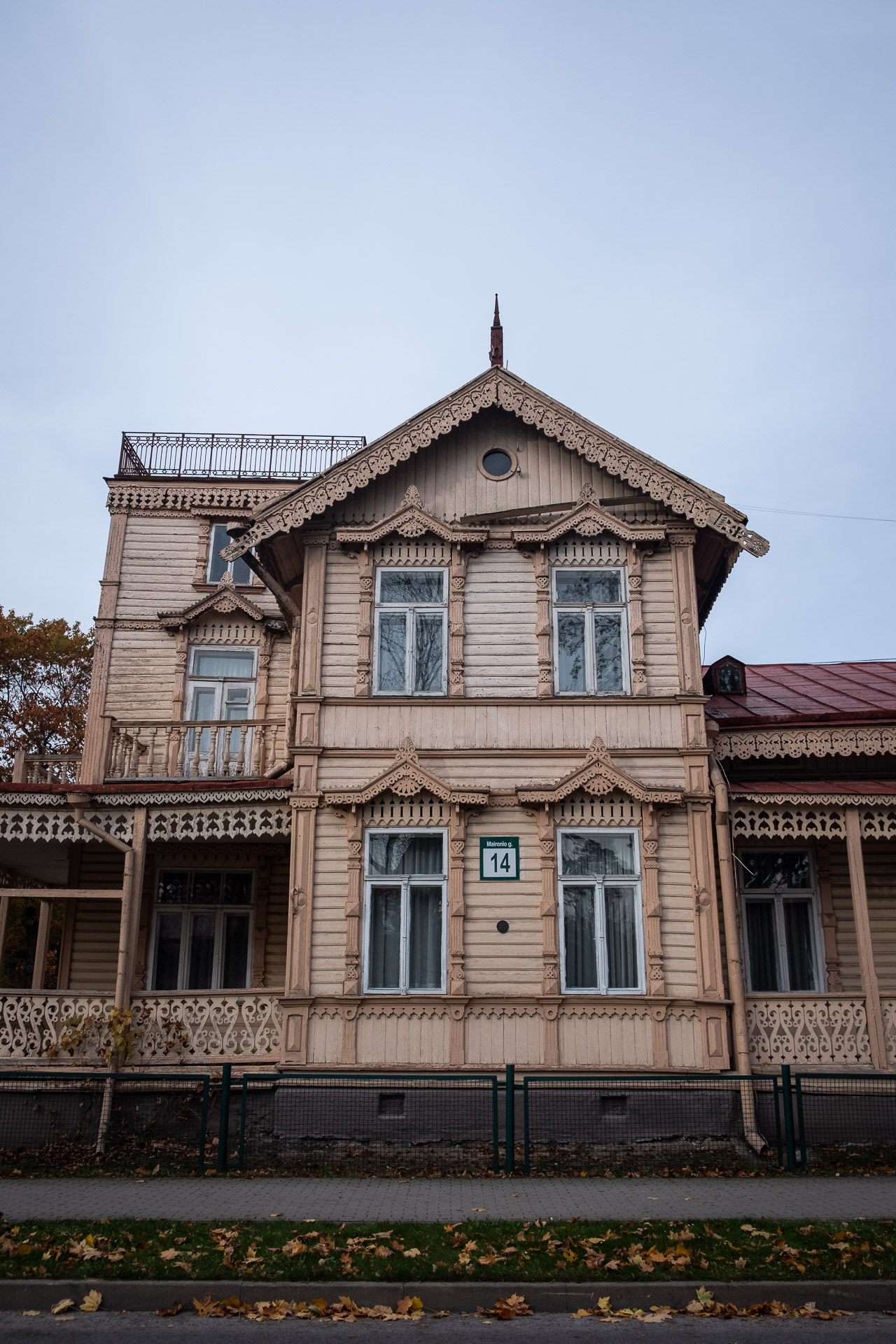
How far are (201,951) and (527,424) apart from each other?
32.8 feet

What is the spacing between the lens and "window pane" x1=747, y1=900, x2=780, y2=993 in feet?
48.8

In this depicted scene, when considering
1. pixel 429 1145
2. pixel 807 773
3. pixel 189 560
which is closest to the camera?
pixel 429 1145

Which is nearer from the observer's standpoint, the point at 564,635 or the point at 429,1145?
the point at 429,1145

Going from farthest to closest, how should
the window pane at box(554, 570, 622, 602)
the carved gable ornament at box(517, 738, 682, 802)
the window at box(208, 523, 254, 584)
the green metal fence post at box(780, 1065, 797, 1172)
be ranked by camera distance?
the window at box(208, 523, 254, 584)
the window pane at box(554, 570, 622, 602)
the carved gable ornament at box(517, 738, 682, 802)
the green metal fence post at box(780, 1065, 797, 1172)

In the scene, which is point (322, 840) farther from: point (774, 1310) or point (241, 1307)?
point (774, 1310)

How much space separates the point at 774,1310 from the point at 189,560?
58.3ft

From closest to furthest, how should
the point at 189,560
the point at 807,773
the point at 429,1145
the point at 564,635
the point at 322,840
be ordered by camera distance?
the point at 429,1145 < the point at 322,840 < the point at 564,635 < the point at 807,773 < the point at 189,560

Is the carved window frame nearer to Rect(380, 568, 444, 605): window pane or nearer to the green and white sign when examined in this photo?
the green and white sign

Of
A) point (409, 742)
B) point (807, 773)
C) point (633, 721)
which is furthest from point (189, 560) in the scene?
point (807, 773)

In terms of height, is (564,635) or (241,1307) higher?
(564,635)

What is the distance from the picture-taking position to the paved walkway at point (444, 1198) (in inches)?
356

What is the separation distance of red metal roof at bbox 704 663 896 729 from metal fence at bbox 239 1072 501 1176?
635cm

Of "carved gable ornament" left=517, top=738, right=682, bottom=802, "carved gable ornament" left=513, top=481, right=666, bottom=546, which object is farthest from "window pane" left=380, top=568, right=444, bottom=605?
"carved gable ornament" left=517, top=738, right=682, bottom=802

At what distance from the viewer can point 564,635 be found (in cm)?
1466
